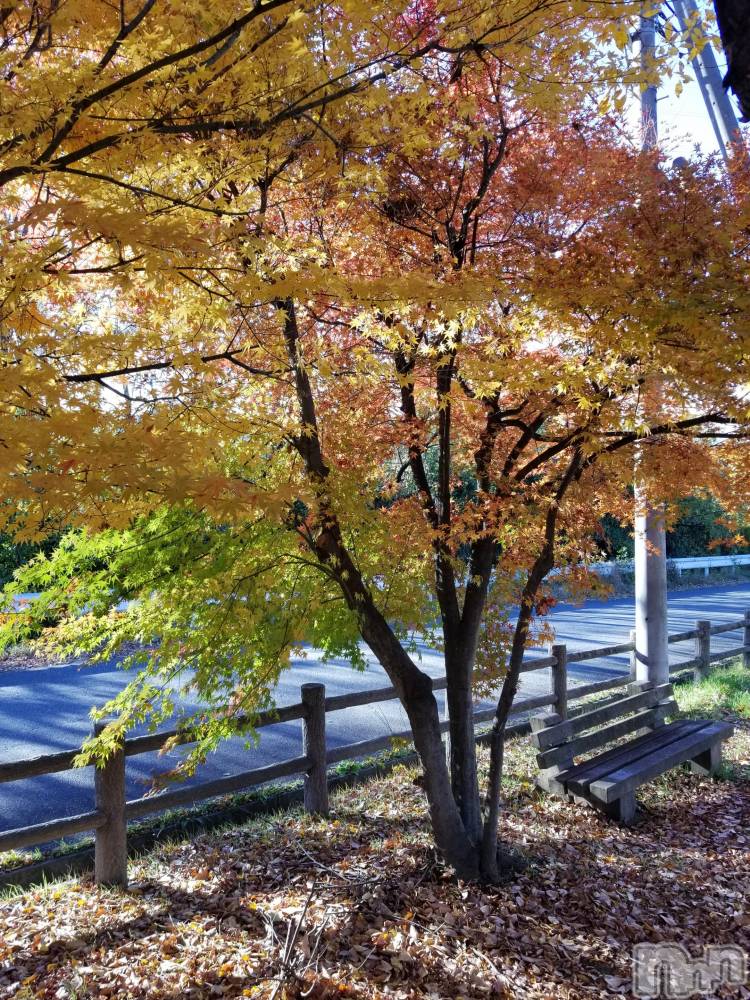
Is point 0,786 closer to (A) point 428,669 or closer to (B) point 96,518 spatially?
(B) point 96,518

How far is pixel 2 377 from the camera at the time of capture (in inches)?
106

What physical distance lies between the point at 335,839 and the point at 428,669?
7076 millimetres

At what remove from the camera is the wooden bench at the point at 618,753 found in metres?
6.10

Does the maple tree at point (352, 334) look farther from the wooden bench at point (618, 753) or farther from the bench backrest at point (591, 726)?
the wooden bench at point (618, 753)

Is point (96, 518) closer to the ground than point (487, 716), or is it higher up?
higher up

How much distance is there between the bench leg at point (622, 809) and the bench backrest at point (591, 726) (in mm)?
472

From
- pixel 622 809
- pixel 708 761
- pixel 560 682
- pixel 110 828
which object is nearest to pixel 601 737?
pixel 622 809

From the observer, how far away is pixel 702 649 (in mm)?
11344

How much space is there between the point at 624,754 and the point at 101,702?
7.10 metres

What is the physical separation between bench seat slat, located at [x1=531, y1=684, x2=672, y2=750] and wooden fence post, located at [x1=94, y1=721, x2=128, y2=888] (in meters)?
3.37

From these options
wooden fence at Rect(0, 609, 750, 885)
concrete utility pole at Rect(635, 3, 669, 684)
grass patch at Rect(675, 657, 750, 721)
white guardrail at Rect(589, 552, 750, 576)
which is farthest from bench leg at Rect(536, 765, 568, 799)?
white guardrail at Rect(589, 552, 750, 576)

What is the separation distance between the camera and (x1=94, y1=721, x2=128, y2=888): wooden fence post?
16.3 ft

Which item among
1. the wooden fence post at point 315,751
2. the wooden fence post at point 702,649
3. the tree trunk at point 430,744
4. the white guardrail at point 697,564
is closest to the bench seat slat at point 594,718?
the tree trunk at point 430,744

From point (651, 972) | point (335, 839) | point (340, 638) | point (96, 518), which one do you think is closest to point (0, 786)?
point (335, 839)
